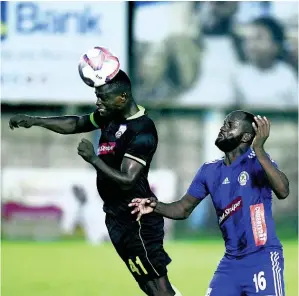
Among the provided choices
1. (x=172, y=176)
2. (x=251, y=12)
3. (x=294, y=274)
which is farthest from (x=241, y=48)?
(x=294, y=274)

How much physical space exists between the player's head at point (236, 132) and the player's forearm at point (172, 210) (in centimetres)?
62

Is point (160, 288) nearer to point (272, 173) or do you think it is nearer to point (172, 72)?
point (272, 173)

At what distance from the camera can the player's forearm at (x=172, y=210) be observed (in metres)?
7.88

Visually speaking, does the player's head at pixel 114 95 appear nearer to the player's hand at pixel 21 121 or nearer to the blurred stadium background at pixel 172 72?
the player's hand at pixel 21 121

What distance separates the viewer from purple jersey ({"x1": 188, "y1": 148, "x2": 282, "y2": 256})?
7.56 metres

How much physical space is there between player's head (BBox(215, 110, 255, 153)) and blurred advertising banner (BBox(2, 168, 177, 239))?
12.6 m

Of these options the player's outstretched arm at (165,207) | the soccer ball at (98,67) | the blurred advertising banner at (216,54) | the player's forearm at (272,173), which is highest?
the blurred advertising banner at (216,54)

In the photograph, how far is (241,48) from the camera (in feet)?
79.6

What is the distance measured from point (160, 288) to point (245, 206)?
1711 millimetres

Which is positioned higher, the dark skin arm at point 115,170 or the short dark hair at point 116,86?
the short dark hair at point 116,86

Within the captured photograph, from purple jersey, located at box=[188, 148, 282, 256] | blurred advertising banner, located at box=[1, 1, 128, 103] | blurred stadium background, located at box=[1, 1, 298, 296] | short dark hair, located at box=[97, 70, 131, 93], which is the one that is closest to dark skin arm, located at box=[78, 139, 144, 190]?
short dark hair, located at box=[97, 70, 131, 93]

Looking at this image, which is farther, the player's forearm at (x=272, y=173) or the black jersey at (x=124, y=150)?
the black jersey at (x=124, y=150)

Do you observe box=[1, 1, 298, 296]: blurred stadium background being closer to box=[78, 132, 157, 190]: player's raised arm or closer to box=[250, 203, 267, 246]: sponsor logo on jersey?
box=[78, 132, 157, 190]: player's raised arm

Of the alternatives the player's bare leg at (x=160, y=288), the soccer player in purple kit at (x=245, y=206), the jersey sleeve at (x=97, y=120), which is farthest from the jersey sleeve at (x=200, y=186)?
the jersey sleeve at (x=97, y=120)
